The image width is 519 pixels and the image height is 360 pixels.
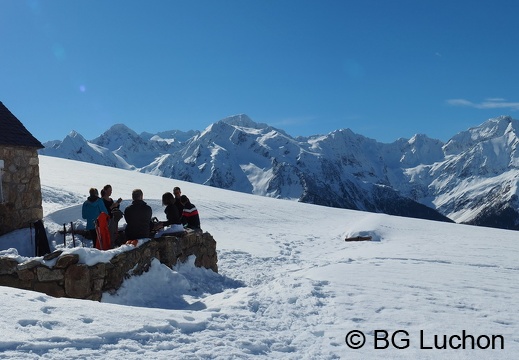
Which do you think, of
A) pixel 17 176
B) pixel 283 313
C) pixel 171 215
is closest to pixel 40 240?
pixel 17 176

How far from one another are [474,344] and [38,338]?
4683 mm

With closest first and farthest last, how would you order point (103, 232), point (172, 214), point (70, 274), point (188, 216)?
point (70, 274), point (103, 232), point (172, 214), point (188, 216)

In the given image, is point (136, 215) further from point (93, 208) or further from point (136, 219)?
point (93, 208)

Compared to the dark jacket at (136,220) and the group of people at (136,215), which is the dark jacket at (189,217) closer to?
the group of people at (136,215)

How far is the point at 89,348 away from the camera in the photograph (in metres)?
4.54

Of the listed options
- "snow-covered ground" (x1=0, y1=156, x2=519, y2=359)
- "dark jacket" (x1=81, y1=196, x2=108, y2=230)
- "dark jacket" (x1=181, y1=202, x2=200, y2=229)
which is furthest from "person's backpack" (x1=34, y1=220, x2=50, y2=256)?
"dark jacket" (x1=181, y1=202, x2=200, y2=229)

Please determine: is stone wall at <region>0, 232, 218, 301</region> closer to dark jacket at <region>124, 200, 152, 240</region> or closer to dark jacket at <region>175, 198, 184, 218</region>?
dark jacket at <region>124, 200, 152, 240</region>

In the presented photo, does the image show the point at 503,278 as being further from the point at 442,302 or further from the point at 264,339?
the point at 264,339

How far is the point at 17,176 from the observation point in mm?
11977

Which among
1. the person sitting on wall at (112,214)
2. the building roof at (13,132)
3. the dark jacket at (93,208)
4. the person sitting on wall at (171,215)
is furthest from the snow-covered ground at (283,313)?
the building roof at (13,132)

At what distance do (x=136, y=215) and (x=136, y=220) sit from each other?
0.32 ft

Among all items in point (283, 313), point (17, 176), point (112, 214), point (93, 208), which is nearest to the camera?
point (283, 313)

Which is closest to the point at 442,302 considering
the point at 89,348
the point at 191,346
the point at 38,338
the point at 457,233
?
the point at 191,346

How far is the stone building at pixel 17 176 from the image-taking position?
458 inches
